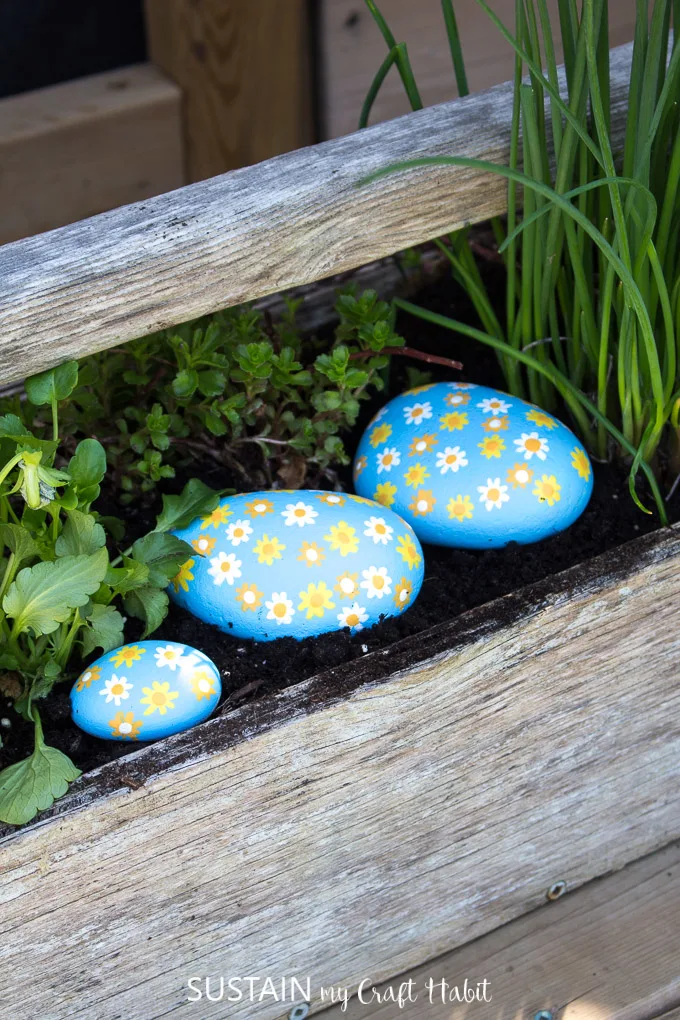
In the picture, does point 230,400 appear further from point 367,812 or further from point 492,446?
point 367,812

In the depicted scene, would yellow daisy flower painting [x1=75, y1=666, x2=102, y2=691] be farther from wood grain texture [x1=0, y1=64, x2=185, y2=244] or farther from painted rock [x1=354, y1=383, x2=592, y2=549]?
wood grain texture [x1=0, y1=64, x2=185, y2=244]

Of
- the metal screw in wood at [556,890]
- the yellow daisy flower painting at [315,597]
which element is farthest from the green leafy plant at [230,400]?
the metal screw in wood at [556,890]

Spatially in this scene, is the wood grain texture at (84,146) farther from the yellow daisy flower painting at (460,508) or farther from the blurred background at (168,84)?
the yellow daisy flower painting at (460,508)

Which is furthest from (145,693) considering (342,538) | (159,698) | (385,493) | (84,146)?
(84,146)

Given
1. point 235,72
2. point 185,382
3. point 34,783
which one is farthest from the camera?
point 235,72

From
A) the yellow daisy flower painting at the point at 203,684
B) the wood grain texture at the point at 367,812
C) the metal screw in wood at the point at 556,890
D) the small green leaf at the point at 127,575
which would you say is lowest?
the metal screw in wood at the point at 556,890

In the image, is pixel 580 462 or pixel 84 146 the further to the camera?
pixel 84 146

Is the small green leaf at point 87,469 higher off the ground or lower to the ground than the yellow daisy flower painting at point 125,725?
higher
